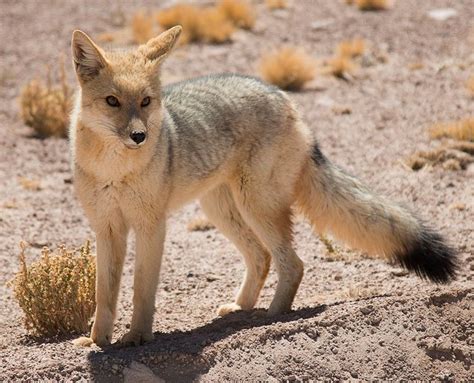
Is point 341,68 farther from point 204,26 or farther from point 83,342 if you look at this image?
point 83,342

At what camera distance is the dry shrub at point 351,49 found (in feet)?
53.5

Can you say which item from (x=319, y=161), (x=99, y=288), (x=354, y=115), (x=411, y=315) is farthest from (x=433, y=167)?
(x=99, y=288)

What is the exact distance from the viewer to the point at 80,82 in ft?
21.5

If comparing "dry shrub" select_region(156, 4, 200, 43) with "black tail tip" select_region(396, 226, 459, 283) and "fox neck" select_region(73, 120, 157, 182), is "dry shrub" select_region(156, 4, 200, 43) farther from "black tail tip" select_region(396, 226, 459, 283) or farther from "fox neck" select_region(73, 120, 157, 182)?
"fox neck" select_region(73, 120, 157, 182)

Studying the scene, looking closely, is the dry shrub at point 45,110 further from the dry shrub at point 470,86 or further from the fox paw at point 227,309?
the fox paw at point 227,309

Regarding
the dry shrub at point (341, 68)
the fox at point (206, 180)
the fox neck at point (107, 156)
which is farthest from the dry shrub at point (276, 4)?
the fox neck at point (107, 156)

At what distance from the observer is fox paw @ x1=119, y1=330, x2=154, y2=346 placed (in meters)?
6.78

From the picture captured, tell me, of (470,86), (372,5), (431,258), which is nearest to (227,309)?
(431,258)

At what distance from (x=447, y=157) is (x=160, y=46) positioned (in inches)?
210

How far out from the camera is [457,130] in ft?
38.9

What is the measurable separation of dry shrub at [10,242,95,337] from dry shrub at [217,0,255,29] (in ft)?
39.2

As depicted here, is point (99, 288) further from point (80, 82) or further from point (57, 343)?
point (80, 82)

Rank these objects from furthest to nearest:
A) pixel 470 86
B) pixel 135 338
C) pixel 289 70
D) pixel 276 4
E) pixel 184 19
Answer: pixel 276 4 < pixel 184 19 < pixel 289 70 < pixel 470 86 < pixel 135 338

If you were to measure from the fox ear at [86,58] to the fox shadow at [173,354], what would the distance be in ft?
6.17
